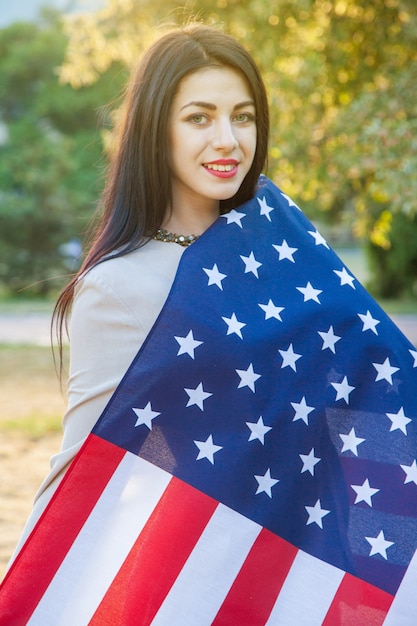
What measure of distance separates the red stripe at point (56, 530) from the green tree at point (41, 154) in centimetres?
1565

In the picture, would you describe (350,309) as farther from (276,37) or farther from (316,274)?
(276,37)

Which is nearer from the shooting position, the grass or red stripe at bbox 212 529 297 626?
red stripe at bbox 212 529 297 626

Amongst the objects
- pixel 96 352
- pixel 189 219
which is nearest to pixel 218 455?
pixel 96 352

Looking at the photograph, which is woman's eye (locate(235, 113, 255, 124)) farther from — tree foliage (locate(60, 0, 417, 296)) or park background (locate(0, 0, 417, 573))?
tree foliage (locate(60, 0, 417, 296))

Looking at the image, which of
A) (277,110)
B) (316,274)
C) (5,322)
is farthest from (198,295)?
(5,322)

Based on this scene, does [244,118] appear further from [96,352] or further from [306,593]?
[306,593]

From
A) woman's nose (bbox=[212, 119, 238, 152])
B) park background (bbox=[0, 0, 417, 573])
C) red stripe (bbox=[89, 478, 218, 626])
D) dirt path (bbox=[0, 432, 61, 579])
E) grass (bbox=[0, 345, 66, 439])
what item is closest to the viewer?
red stripe (bbox=[89, 478, 218, 626])

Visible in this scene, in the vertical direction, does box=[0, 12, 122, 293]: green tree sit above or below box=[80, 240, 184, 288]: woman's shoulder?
above

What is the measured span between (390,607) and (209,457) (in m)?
0.53

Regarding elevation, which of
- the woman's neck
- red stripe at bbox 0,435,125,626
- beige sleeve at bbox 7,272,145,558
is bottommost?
red stripe at bbox 0,435,125,626

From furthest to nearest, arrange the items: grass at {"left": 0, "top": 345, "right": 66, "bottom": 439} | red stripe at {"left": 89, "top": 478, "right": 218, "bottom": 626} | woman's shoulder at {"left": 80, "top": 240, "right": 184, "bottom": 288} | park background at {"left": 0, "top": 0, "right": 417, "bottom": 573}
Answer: grass at {"left": 0, "top": 345, "right": 66, "bottom": 439} → park background at {"left": 0, "top": 0, "right": 417, "bottom": 573} → woman's shoulder at {"left": 80, "top": 240, "right": 184, "bottom": 288} → red stripe at {"left": 89, "top": 478, "right": 218, "bottom": 626}

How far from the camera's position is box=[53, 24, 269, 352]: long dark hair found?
2.21 metres

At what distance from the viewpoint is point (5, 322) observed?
1633 cm

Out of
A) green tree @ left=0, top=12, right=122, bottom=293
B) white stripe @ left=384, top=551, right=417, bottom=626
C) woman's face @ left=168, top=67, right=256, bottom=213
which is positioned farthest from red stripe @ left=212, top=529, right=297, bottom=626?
green tree @ left=0, top=12, right=122, bottom=293
